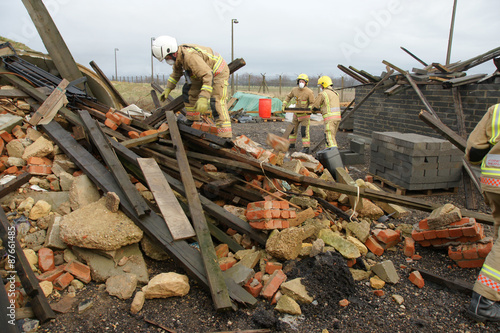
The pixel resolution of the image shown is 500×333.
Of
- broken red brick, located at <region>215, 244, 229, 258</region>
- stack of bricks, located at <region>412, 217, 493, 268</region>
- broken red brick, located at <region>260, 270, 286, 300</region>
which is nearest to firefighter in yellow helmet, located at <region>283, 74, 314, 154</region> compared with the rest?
stack of bricks, located at <region>412, 217, 493, 268</region>

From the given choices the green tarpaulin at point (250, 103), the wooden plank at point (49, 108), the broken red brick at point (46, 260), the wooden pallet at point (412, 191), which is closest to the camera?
the broken red brick at point (46, 260)

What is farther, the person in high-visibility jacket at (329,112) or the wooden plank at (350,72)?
the wooden plank at (350,72)

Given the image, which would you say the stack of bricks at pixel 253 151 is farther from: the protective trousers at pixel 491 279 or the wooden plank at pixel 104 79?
the wooden plank at pixel 104 79

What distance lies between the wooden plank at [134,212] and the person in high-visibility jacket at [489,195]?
185 cm

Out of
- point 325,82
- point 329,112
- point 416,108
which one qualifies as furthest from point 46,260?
point 416,108

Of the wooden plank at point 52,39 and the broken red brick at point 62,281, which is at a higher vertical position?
the wooden plank at point 52,39

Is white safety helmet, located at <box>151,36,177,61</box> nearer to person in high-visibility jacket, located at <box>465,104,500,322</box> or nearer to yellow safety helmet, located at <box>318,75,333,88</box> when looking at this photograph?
yellow safety helmet, located at <box>318,75,333,88</box>

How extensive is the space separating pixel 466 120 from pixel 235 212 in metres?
6.19

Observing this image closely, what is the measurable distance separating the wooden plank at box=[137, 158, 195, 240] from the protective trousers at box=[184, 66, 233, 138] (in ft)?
6.25

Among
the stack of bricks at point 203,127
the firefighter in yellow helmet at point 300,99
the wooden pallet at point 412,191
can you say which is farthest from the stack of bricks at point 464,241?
the firefighter in yellow helmet at point 300,99

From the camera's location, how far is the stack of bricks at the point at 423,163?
562 cm

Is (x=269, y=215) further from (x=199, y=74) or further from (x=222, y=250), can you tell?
(x=199, y=74)

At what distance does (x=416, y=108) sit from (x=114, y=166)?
8.05m

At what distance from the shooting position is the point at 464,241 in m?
3.45
